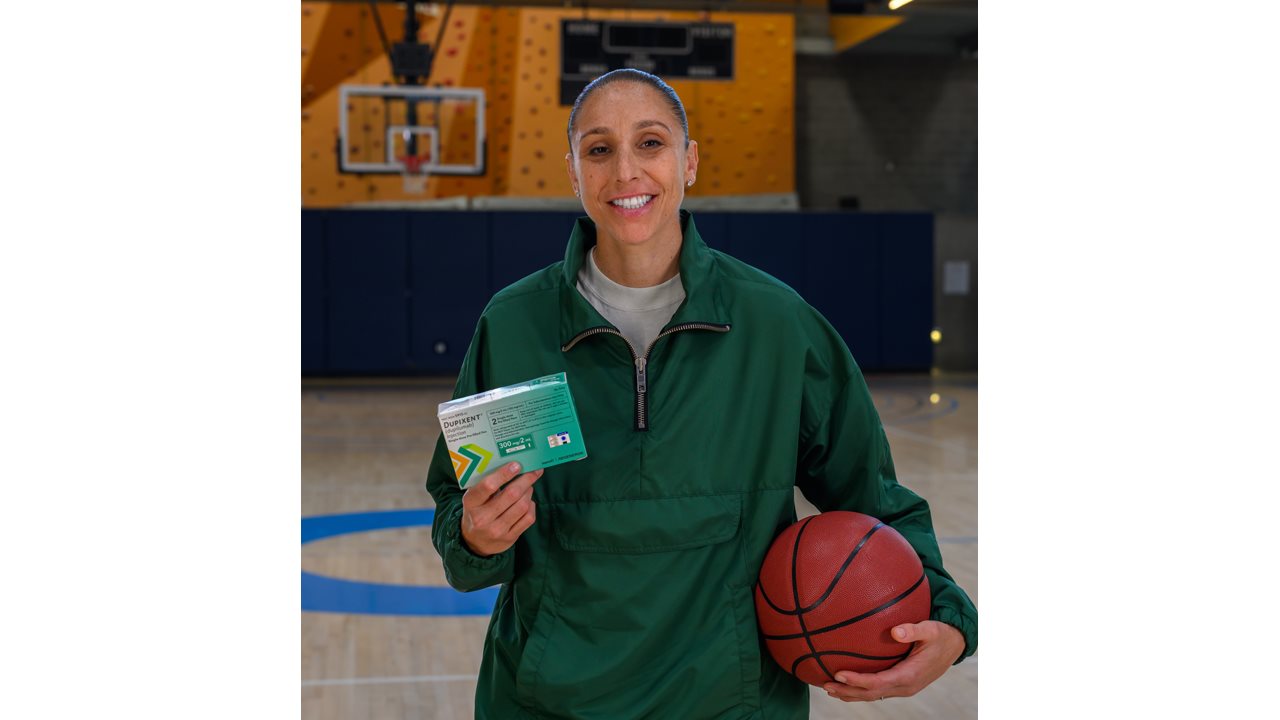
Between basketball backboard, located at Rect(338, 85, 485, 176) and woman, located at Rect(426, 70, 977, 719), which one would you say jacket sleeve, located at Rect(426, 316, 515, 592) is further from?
basketball backboard, located at Rect(338, 85, 485, 176)

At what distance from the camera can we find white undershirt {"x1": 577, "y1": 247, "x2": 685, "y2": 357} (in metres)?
1.79

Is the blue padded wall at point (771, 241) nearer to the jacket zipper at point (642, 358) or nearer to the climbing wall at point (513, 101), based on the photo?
the climbing wall at point (513, 101)

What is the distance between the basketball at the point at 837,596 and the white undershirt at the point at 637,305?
360 mm

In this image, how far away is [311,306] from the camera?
14852 millimetres

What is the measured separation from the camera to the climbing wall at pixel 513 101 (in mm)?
14820

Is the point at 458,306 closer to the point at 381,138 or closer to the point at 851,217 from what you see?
the point at 381,138

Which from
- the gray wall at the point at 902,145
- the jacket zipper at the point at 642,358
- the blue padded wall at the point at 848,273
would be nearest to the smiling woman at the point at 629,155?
the jacket zipper at the point at 642,358

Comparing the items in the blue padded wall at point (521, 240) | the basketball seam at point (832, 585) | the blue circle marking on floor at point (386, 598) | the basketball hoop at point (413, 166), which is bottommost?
the blue circle marking on floor at point (386, 598)

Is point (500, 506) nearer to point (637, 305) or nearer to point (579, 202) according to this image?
point (637, 305)

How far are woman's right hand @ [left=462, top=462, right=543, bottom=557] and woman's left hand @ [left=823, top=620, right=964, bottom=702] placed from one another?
50 centimetres

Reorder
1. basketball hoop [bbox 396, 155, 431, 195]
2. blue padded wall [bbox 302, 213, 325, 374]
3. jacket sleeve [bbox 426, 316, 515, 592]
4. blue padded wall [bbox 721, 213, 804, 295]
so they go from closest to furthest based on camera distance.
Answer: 1. jacket sleeve [bbox 426, 316, 515, 592]
2. basketball hoop [bbox 396, 155, 431, 195]
3. blue padded wall [bbox 302, 213, 325, 374]
4. blue padded wall [bbox 721, 213, 804, 295]

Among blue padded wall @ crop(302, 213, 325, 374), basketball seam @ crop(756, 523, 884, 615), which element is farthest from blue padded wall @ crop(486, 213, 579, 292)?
basketball seam @ crop(756, 523, 884, 615)

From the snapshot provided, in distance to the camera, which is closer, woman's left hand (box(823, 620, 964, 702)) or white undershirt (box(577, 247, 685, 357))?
woman's left hand (box(823, 620, 964, 702))

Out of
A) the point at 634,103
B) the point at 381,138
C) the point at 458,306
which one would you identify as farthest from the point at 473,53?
the point at 634,103
